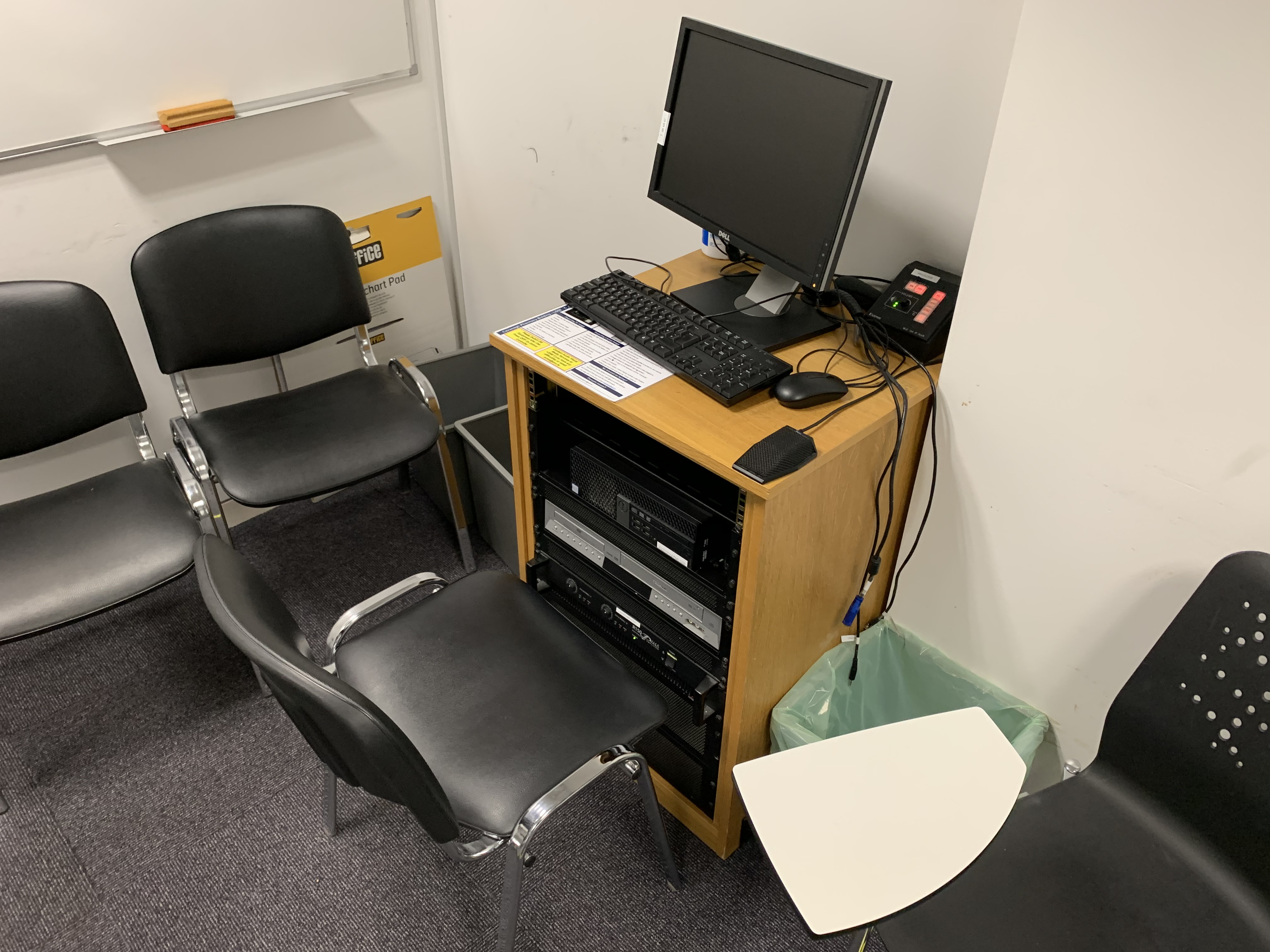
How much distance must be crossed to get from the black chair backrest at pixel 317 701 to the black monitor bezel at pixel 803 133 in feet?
2.87

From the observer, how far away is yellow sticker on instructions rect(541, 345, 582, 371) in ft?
4.59

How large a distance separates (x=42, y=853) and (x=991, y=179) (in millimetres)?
1970

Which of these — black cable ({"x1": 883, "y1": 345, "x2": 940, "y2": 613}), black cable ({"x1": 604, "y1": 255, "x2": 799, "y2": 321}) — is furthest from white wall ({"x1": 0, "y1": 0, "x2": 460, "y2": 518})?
black cable ({"x1": 883, "y1": 345, "x2": 940, "y2": 613})

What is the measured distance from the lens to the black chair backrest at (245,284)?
1.98 meters

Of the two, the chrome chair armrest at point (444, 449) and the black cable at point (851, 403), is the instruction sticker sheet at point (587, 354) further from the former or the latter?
the chrome chair armrest at point (444, 449)

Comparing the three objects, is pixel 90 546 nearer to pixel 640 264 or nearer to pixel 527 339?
pixel 527 339

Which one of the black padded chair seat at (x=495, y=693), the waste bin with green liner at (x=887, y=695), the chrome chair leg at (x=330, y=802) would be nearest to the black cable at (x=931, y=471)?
the waste bin with green liner at (x=887, y=695)

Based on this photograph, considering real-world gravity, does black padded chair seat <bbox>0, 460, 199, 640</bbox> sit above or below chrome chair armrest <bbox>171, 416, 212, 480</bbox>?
below

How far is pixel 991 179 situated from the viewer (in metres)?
1.16

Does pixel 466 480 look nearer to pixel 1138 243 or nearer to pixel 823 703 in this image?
pixel 823 703

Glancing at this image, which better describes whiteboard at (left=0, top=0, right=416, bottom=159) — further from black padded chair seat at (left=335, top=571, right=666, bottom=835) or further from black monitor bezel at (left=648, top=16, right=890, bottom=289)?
black padded chair seat at (left=335, top=571, right=666, bottom=835)

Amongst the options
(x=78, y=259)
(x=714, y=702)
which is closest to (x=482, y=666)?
(x=714, y=702)

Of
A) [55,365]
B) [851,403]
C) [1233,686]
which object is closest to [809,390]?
[851,403]

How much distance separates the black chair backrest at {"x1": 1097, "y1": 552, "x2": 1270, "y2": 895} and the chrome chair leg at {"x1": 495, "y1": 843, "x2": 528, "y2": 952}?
0.85 meters
